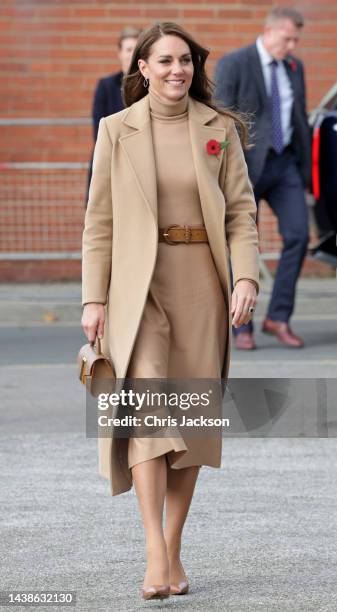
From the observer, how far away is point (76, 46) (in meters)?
14.5

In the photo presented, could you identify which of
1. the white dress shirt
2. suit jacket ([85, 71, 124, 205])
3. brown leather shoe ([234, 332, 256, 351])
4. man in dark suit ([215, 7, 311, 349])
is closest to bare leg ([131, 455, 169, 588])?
man in dark suit ([215, 7, 311, 349])

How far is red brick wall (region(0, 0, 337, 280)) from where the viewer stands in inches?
565

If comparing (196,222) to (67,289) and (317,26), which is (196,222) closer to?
(67,289)

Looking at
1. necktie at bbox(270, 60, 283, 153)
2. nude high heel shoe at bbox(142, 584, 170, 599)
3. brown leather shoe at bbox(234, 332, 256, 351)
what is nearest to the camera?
nude high heel shoe at bbox(142, 584, 170, 599)

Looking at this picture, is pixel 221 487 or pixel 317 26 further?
pixel 317 26

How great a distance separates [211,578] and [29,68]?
9814mm

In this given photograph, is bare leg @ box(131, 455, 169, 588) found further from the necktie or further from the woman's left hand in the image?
the necktie

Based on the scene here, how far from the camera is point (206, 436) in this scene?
5.11 meters

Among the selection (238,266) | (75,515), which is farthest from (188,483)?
(75,515)

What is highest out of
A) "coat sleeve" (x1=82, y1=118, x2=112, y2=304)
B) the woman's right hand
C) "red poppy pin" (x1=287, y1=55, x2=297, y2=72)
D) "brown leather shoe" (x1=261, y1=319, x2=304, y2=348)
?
"coat sleeve" (x1=82, y1=118, x2=112, y2=304)

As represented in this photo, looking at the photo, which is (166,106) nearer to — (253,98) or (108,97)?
(253,98)

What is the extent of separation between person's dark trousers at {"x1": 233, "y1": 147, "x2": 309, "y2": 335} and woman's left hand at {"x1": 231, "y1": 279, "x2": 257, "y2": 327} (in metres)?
5.59

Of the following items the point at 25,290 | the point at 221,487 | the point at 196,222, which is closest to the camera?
the point at 196,222

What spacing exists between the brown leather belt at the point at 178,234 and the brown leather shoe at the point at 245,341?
5796 millimetres
